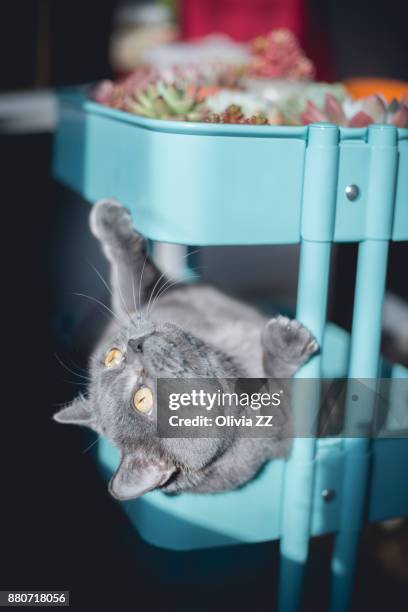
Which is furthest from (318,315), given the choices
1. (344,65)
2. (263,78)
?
(344,65)

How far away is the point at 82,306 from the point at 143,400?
70 cm

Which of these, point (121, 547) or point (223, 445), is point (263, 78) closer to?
point (223, 445)

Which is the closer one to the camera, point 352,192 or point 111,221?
point 352,192

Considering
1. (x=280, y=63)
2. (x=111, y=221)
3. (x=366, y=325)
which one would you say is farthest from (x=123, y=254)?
(x=280, y=63)

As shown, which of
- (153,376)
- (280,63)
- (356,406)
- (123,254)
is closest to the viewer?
(153,376)

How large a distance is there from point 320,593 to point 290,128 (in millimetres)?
790

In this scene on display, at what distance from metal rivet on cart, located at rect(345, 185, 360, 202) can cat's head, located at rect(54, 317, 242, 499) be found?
0.98ft

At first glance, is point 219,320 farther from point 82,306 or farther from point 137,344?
point 82,306

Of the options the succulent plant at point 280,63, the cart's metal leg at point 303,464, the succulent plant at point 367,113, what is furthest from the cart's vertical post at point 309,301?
the succulent plant at point 280,63

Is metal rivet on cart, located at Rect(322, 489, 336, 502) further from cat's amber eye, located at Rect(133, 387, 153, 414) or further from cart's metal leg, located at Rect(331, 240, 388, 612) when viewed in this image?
cat's amber eye, located at Rect(133, 387, 153, 414)

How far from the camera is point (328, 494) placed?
96cm

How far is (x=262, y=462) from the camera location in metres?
0.96

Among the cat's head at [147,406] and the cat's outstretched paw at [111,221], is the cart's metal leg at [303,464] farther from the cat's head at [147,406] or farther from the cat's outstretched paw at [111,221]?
the cat's outstretched paw at [111,221]

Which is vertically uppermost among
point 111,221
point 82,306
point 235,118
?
point 235,118
